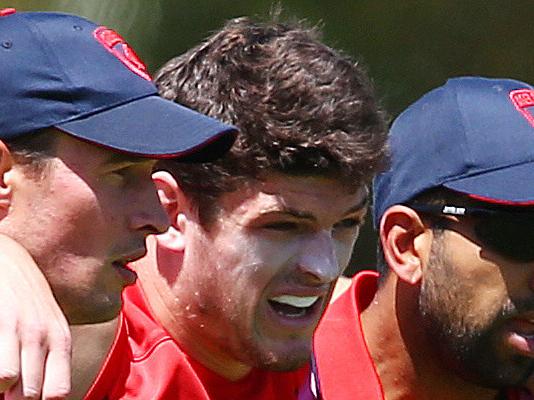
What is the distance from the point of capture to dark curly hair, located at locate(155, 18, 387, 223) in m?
2.45

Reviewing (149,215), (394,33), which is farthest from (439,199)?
(394,33)

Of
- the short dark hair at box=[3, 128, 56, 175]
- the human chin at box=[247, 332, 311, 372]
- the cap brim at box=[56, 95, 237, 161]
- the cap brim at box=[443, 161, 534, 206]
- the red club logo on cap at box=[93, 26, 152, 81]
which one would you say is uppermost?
the red club logo on cap at box=[93, 26, 152, 81]

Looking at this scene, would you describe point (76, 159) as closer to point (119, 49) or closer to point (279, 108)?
point (119, 49)

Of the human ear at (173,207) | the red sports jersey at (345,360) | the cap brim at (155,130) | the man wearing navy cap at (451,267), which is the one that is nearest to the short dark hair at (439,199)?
the man wearing navy cap at (451,267)

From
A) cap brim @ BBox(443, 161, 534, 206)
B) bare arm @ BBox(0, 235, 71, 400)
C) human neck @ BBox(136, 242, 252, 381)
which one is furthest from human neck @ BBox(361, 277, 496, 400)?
bare arm @ BBox(0, 235, 71, 400)

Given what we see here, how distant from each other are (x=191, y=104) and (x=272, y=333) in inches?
16.8

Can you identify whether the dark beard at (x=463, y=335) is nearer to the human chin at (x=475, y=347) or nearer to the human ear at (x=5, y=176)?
the human chin at (x=475, y=347)

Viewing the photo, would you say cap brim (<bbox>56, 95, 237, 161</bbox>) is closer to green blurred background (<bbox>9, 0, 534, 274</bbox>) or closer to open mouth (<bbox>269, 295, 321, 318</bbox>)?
open mouth (<bbox>269, 295, 321, 318</bbox>)

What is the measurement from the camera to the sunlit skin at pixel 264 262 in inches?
96.6

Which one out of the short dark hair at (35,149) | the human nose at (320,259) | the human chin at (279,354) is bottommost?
the human chin at (279,354)

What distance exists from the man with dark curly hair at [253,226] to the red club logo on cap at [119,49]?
0.26 meters

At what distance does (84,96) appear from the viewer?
216 cm

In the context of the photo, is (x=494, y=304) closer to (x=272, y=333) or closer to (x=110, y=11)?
(x=272, y=333)

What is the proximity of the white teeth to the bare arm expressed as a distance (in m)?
0.66
